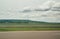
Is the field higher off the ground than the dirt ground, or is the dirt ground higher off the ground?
→ the field

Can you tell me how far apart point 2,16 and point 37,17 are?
0.89 ft

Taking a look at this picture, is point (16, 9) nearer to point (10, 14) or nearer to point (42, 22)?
point (10, 14)

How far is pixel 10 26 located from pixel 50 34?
31cm

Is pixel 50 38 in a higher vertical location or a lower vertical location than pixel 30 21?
lower

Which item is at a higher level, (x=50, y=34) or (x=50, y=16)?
(x=50, y=16)

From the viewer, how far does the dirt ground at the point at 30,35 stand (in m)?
1.11

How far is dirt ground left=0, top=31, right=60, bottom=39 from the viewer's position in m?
1.11

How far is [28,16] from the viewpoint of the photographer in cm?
112

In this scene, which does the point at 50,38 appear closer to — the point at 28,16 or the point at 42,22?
the point at 42,22

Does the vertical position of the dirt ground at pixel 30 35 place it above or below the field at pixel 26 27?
below

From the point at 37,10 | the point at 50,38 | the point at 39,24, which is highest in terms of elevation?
the point at 37,10

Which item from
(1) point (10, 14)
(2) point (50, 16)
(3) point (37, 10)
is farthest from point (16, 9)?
(2) point (50, 16)

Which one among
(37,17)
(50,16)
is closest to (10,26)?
(37,17)

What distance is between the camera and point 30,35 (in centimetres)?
111
